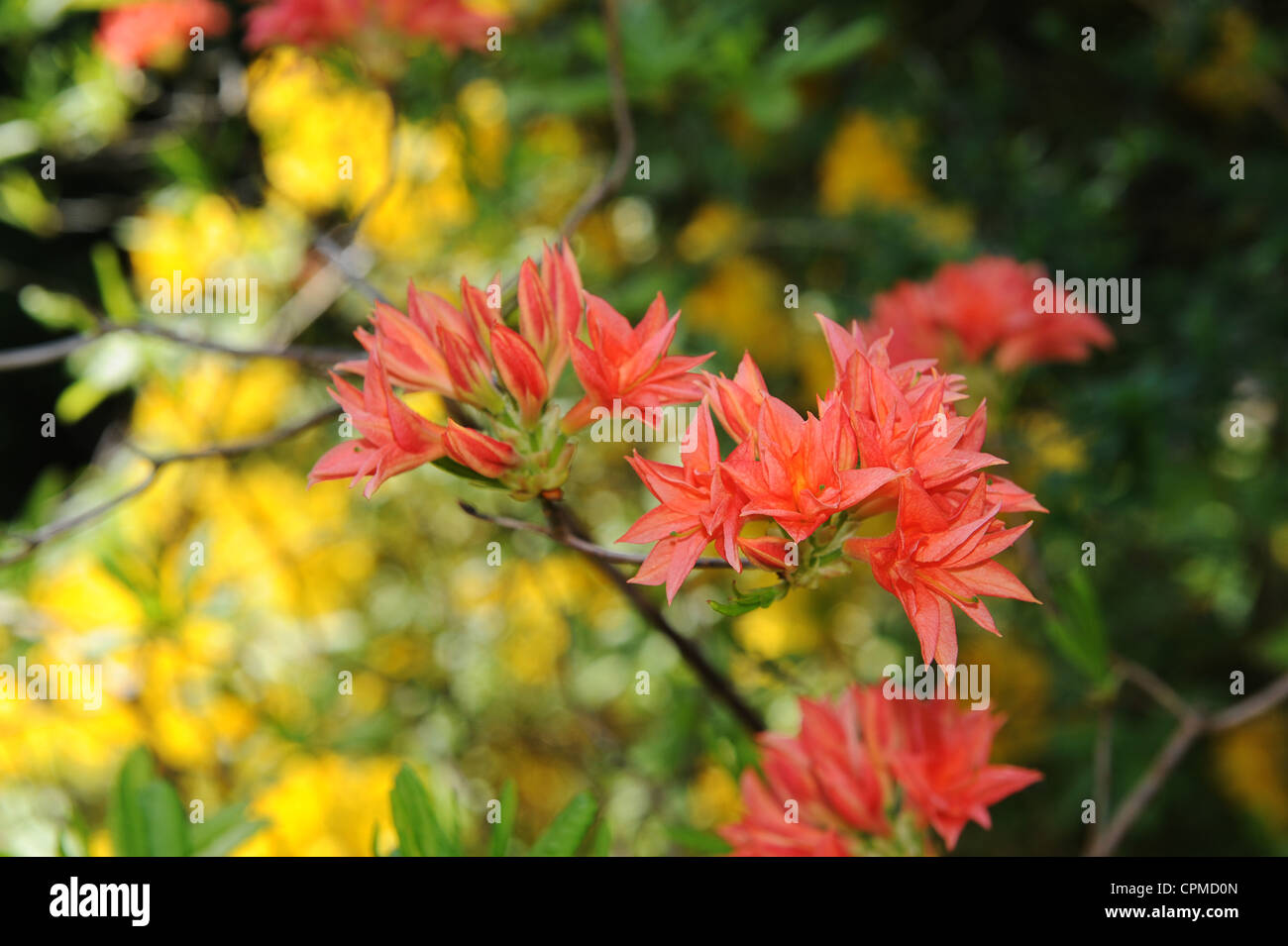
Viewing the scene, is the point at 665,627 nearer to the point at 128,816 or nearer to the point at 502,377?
the point at 502,377

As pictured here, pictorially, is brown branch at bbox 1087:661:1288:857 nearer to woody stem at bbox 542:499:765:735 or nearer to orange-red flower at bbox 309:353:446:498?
woody stem at bbox 542:499:765:735

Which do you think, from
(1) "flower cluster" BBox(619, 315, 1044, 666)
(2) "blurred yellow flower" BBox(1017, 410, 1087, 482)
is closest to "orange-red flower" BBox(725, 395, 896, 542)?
(1) "flower cluster" BBox(619, 315, 1044, 666)

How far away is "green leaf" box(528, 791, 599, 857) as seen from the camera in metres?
0.63

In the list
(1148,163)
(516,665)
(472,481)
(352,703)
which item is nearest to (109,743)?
(352,703)

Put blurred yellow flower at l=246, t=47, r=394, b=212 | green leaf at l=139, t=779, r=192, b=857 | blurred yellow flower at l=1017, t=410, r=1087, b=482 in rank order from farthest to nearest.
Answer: blurred yellow flower at l=246, t=47, r=394, b=212, blurred yellow flower at l=1017, t=410, r=1087, b=482, green leaf at l=139, t=779, r=192, b=857

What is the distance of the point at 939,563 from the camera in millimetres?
473

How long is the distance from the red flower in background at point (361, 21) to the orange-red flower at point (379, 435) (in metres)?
0.65

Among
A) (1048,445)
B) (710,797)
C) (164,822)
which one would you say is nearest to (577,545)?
(164,822)

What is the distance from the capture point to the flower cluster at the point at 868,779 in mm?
611

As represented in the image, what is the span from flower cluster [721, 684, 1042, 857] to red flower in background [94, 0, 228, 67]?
124 cm

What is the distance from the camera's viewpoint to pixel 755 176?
1756 millimetres

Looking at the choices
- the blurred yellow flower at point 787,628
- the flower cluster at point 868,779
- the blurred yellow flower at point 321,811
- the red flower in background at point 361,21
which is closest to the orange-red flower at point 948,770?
the flower cluster at point 868,779

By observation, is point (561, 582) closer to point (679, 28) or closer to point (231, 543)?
point (231, 543)

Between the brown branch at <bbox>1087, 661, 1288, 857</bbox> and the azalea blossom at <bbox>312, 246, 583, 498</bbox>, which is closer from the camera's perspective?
the azalea blossom at <bbox>312, 246, 583, 498</bbox>
